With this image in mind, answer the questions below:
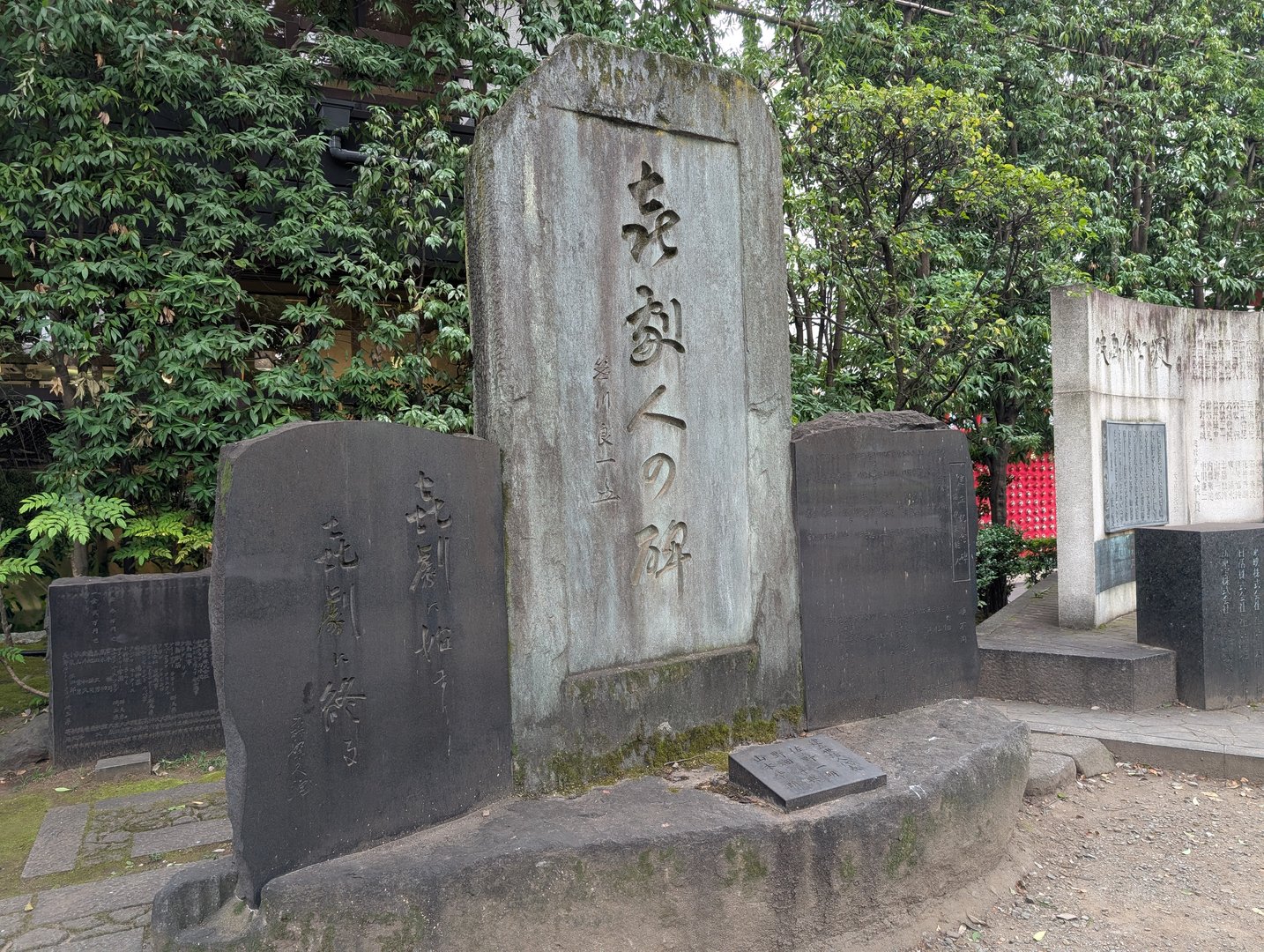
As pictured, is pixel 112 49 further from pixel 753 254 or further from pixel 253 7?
pixel 753 254

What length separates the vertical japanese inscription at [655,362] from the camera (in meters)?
4.22

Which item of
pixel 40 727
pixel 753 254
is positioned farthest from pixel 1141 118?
pixel 40 727

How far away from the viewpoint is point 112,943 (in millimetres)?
→ 3885

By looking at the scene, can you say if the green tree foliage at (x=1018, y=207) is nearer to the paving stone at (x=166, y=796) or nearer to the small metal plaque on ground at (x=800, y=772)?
the small metal plaque on ground at (x=800, y=772)

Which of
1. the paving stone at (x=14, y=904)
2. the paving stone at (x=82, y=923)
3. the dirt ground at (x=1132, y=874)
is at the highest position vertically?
the paving stone at (x=82, y=923)

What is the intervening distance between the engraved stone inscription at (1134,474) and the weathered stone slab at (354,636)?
6.12 meters

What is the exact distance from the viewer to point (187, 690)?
654cm

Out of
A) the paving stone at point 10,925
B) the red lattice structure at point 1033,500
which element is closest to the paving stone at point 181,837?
the paving stone at point 10,925

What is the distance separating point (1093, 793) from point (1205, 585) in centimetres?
189

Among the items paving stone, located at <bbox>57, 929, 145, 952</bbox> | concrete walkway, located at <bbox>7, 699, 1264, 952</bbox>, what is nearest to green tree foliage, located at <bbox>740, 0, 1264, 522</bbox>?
concrete walkway, located at <bbox>7, 699, 1264, 952</bbox>

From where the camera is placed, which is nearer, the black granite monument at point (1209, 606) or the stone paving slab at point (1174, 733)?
the stone paving slab at point (1174, 733)

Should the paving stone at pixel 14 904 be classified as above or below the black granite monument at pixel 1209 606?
below

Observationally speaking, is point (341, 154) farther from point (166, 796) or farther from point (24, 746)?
point (166, 796)

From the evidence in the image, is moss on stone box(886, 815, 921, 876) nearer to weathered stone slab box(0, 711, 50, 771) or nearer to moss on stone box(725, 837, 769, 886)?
moss on stone box(725, 837, 769, 886)
